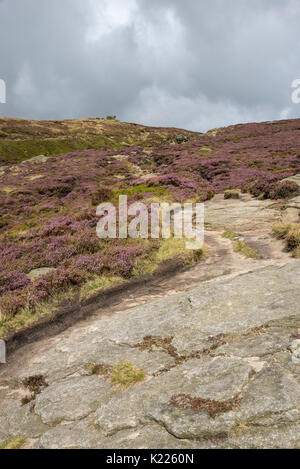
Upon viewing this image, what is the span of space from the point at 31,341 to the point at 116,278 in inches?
161

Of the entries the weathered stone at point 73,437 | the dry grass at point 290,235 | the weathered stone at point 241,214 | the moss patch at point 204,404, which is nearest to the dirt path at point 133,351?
the weathered stone at point 73,437

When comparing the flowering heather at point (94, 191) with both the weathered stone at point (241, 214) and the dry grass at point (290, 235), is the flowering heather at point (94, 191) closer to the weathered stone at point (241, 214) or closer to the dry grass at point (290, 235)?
the weathered stone at point (241, 214)

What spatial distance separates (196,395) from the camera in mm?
4820

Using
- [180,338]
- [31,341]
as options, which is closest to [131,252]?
[31,341]

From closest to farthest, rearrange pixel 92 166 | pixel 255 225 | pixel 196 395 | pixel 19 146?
pixel 196 395 < pixel 255 225 < pixel 92 166 < pixel 19 146

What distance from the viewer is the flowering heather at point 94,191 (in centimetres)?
1257

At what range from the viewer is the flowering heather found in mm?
12570

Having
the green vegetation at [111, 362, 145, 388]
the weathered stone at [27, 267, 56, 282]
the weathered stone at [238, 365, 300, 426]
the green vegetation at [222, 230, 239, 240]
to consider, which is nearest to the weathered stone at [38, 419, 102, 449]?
the green vegetation at [111, 362, 145, 388]

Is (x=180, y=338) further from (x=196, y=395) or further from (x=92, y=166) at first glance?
(x=92, y=166)

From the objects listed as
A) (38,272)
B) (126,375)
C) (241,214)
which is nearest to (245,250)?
(241,214)

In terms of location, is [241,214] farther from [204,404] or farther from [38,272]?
[204,404]

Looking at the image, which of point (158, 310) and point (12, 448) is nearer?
point (12, 448)

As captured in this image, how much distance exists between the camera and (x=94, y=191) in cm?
3378

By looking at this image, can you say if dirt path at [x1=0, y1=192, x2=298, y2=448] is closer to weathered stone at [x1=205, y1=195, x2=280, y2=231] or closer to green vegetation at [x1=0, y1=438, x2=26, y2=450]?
green vegetation at [x1=0, y1=438, x2=26, y2=450]
